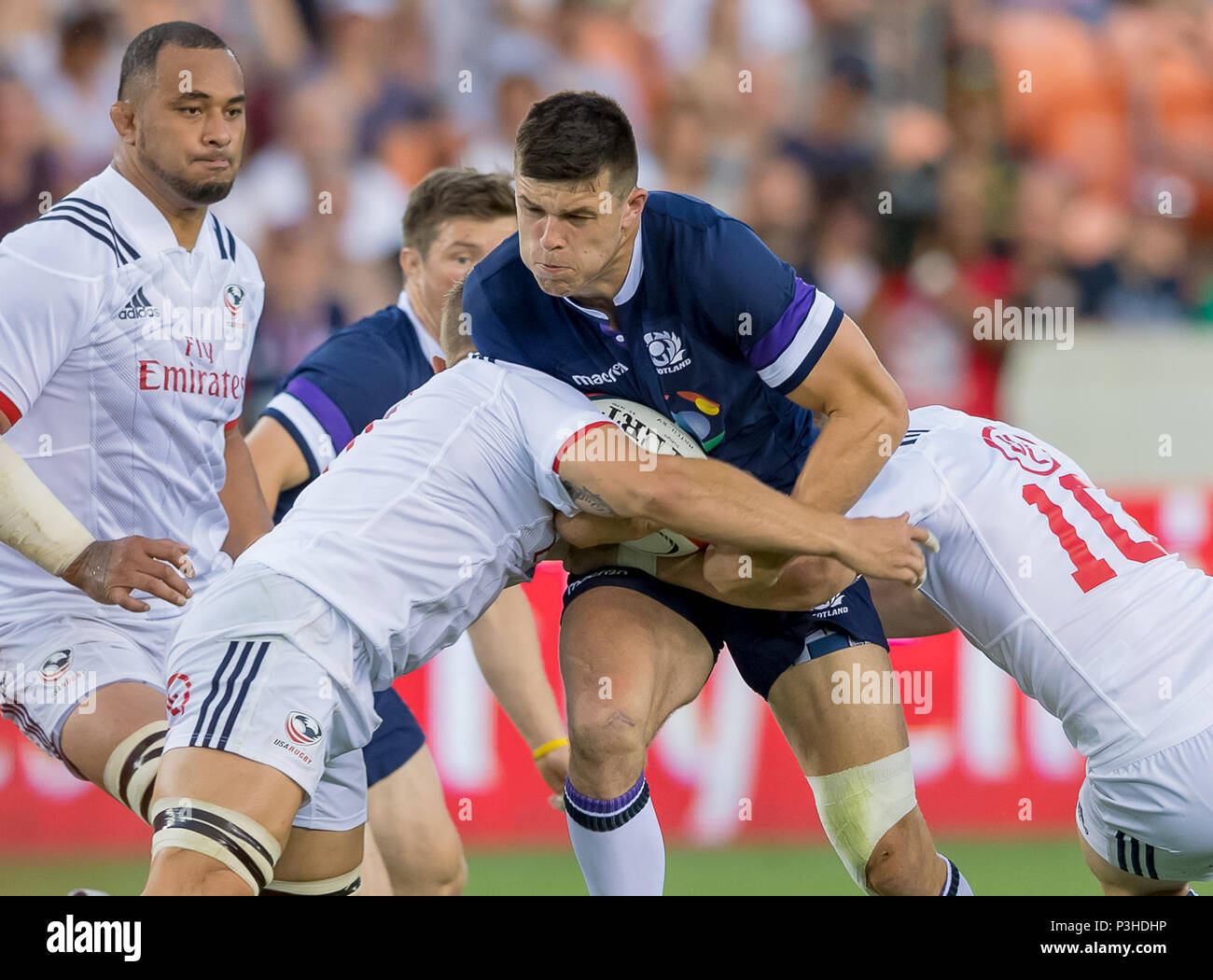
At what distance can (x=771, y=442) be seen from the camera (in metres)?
4.21

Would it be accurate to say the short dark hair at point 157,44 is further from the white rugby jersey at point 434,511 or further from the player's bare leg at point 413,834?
the player's bare leg at point 413,834

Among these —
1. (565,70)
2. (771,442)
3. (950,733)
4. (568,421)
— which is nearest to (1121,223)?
(565,70)

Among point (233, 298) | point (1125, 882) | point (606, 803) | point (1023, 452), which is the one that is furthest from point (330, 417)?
point (1125, 882)

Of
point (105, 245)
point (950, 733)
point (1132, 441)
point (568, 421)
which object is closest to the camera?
point (568, 421)

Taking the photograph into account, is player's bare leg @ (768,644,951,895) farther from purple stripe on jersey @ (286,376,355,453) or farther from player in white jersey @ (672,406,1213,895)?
purple stripe on jersey @ (286,376,355,453)

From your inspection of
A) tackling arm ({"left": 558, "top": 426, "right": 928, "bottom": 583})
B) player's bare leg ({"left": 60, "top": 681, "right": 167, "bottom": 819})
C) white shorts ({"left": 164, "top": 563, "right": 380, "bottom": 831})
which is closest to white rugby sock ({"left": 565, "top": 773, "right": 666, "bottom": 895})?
white shorts ({"left": 164, "top": 563, "right": 380, "bottom": 831})

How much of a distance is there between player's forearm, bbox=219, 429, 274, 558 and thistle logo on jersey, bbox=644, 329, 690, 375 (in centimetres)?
143

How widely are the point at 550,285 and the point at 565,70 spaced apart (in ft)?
19.4

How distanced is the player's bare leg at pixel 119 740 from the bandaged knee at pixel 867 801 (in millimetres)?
1801

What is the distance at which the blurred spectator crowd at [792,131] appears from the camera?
841 centimetres

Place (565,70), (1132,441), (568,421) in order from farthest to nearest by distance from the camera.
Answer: (565,70)
(1132,441)
(568,421)

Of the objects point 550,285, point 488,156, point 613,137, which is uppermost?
point 488,156

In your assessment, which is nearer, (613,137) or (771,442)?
(613,137)

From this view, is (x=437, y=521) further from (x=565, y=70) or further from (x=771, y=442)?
(x=565, y=70)
